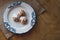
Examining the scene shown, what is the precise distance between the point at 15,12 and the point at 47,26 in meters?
0.21

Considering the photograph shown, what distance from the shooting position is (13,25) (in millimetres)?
938

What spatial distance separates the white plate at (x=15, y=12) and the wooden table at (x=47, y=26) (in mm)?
29

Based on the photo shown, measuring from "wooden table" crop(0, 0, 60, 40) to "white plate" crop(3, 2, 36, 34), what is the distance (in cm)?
3

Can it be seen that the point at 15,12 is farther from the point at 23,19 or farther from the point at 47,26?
the point at 47,26

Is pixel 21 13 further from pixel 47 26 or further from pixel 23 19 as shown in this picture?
pixel 47 26

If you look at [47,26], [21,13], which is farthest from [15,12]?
[47,26]

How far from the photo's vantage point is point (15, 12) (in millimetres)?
973

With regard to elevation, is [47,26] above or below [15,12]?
below

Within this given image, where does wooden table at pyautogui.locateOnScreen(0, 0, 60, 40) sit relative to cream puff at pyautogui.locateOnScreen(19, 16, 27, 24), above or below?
below

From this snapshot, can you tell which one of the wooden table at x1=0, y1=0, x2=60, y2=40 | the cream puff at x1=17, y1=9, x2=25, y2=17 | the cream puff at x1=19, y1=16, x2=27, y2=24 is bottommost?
the wooden table at x1=0, y1=0, x2=60, y2=40

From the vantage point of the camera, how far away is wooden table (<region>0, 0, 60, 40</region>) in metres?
0.92

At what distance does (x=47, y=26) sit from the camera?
939 mm

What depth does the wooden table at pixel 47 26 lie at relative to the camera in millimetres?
917

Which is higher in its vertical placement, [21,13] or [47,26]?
[21,13]
